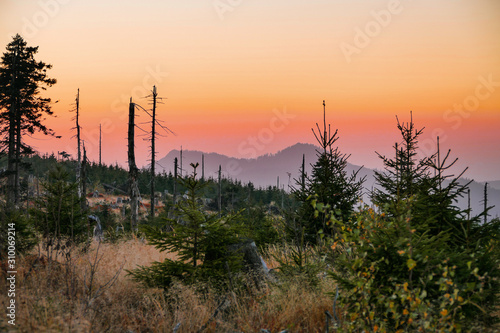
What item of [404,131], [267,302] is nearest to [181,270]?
[267,302]

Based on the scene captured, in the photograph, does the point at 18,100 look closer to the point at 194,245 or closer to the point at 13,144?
the point at 13,144

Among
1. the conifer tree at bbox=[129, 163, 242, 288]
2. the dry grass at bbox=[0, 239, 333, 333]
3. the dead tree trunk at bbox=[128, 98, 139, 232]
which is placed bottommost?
the dry grass at bbox=[0, 239, 333, 333]

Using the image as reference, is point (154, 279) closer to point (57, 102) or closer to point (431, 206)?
point (431, 206)

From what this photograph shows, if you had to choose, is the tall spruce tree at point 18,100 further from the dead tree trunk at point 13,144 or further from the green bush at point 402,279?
the green bush at point 402,279

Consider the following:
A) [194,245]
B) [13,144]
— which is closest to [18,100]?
[13,144]

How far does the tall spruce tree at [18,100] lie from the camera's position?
24.4 metres

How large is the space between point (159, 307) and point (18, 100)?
24254mm

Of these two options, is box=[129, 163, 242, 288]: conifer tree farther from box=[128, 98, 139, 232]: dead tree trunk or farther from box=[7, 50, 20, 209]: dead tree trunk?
box=[7, 50, 20, 209]: dead tree trunk

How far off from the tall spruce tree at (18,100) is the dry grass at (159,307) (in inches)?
788

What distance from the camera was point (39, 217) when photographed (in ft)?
33.2

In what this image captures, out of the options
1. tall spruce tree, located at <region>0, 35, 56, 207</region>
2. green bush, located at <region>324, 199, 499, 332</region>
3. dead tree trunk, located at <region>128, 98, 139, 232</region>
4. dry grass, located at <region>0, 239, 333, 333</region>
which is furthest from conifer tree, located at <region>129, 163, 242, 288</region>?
tall spruce tree, located at <region>0, 35, 56, 207</region>

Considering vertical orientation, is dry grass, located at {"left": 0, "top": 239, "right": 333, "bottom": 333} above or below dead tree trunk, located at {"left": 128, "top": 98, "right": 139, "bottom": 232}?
below

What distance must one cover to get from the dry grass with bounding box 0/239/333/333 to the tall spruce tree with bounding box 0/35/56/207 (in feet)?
65.7

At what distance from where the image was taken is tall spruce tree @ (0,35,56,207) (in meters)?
24.4
